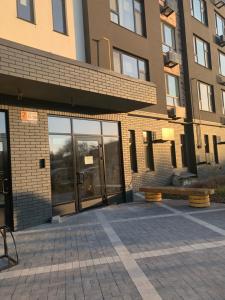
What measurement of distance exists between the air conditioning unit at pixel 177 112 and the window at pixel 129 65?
266cm

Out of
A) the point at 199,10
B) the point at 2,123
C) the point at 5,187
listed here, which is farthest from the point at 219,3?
the point at 5,187

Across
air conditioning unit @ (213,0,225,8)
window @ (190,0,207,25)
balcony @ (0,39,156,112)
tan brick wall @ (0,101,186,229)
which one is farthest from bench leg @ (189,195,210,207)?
air conditioning unit @ (213,0,225,8)

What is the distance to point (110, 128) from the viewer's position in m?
12.7

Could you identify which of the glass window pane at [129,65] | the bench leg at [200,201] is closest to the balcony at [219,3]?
the glass window pane at [129,65]

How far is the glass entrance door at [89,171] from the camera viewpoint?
11312 millimetres

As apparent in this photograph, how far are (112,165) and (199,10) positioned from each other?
14.6 metres

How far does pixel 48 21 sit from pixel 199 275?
8257mm

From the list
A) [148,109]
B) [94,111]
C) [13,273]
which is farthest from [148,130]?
[13,273]

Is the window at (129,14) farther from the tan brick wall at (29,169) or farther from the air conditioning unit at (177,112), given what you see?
the tan brick wall at (29,169)

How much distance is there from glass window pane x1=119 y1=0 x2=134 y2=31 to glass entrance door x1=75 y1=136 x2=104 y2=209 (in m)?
5.55

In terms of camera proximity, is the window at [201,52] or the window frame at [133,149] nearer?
the window frame at [133,149]

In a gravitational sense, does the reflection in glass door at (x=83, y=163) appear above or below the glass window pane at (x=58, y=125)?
below

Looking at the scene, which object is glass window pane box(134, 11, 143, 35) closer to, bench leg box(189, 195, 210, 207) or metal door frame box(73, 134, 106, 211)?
metal door frame box(73, 134, 106, 211)

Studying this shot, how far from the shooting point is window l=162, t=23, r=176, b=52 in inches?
734
